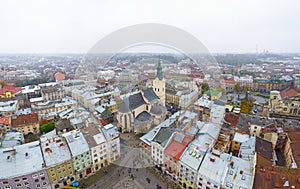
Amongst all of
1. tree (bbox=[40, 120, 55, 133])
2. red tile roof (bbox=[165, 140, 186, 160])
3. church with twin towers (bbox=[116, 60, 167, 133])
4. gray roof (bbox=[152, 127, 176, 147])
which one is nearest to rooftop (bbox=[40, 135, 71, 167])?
church with twin towers (bbox=[116, 60, 167, 133])

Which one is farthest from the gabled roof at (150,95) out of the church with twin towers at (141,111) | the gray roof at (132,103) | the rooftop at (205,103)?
the rooftop at (205,103)

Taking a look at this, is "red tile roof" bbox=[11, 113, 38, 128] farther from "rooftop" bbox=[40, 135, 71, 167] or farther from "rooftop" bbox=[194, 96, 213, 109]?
"rooftop" bbox=[194, 96, 213, 109]

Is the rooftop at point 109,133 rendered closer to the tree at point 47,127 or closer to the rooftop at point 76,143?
the rooftop at point 76,143

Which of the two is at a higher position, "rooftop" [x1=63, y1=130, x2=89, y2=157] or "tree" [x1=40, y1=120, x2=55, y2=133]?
"rooftop" [x1=63, y1=130, x2=89, y2=157]

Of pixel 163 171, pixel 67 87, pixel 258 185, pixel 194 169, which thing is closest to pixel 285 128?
pixel 258 185

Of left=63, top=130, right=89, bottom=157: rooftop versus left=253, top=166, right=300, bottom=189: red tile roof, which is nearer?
left=253, top=166, right=300, bottom=189: red tile roof

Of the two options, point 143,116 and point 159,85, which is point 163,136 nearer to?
point 143,116

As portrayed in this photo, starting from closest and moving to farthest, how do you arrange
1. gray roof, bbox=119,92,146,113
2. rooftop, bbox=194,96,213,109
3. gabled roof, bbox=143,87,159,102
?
gray roof, bbox=119,92,146,113, gabled roof, bbox=143,87,159,102, rooftop, bbox=194,96,213,109

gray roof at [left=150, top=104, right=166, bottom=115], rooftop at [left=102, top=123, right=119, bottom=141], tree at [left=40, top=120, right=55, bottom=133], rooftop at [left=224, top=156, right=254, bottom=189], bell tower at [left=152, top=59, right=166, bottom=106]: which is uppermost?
bell tower at [left=152, top=59, right=166, bottom=106]

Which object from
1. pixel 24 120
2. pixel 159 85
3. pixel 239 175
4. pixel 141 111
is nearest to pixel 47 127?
pixel 24 120
